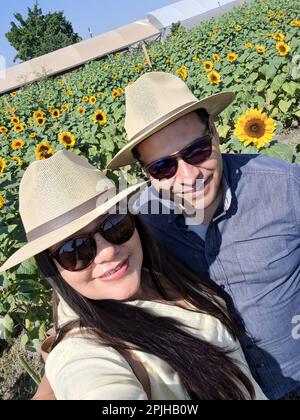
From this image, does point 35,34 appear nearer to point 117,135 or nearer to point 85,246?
point 117,135

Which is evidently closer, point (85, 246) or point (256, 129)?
point (85, 246)

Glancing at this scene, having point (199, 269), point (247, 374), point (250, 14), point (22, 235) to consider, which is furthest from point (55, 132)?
point (250, 14)

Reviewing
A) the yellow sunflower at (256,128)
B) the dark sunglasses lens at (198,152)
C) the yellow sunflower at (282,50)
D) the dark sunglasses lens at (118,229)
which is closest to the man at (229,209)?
the dark sunglasses lens at (198,152)

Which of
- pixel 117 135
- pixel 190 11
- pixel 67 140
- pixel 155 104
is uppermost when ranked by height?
pixel 155 104

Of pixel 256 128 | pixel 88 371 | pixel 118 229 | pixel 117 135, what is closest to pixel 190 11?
pixel 117 135

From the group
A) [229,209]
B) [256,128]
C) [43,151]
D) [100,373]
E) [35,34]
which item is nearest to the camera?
[100,373]

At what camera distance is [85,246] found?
1.15 metres

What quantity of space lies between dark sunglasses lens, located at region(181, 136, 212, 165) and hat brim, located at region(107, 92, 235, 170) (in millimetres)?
116

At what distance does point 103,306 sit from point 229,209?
0.62 meters

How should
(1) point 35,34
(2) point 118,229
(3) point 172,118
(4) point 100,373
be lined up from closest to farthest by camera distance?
(4) point 100,373 < (2) point 118,229 < (3) point 172,118 < (1) point 35,34

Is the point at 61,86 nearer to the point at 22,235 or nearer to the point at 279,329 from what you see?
the point at 22,235

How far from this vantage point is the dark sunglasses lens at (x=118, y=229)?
1.18 m

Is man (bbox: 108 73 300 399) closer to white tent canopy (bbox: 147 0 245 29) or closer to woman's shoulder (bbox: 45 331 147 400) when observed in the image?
woman's shoulder (bbox: 45 331 147 400)

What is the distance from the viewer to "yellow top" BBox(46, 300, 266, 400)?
0.91m
